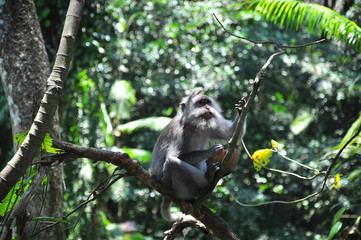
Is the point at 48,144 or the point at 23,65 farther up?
the point at 23,65

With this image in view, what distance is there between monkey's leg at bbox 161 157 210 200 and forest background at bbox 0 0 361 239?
3.26 meters

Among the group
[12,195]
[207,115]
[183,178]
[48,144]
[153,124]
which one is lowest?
[153,124]

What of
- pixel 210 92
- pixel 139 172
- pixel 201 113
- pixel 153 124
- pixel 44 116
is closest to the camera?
pixel 44 116

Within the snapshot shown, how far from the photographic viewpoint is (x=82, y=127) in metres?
8.87

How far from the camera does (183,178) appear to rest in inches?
182

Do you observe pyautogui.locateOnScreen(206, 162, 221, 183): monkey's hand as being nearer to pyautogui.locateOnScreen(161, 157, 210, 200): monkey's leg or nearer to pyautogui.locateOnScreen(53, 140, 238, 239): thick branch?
pyautogui.locateOnScreen(161, 157, 210, 200): monkey's leg

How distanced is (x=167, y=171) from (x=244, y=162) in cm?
499

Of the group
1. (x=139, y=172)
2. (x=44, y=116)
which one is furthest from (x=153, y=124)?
(x=44, y=116)

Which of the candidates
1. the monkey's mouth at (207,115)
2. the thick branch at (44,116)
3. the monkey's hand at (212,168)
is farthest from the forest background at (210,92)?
the thick branch at (44,116)

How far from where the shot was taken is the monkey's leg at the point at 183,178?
4611 mm

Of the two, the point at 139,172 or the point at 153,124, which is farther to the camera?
the point at 153,124

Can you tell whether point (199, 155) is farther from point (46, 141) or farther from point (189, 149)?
point (46, 141)

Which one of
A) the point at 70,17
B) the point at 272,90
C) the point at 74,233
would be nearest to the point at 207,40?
the point at 272,90

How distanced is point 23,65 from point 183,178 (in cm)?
214
